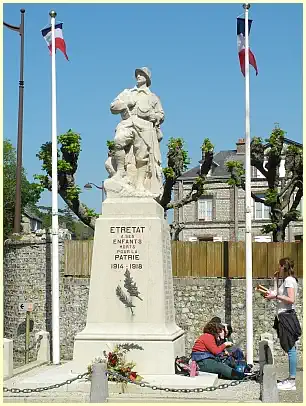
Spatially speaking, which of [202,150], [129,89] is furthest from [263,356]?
[202,150]

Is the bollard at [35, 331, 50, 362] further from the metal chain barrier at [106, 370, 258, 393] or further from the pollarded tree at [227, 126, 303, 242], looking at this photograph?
the pollarded tree at [227, 126, 303, 242]

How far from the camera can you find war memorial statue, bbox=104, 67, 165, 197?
537 inches

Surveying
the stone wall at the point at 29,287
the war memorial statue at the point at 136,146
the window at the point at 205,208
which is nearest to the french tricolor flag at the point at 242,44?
the war memorial statue at the point at 136,146

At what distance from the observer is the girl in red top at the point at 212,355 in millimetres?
12719

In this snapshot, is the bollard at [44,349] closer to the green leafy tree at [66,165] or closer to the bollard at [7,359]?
the bollard at [7,359]

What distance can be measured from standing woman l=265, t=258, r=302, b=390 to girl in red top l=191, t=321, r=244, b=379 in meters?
0.94

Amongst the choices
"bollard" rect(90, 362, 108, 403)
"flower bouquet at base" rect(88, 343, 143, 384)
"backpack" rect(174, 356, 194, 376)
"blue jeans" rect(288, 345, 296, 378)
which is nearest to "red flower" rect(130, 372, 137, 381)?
"flower bouquet at base" rect(88, 343, 143, 384)

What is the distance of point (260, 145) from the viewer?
76.5 ft

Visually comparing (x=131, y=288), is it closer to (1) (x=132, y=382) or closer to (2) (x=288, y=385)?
(1) (x=132, y=382)

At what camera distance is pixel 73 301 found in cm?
2198

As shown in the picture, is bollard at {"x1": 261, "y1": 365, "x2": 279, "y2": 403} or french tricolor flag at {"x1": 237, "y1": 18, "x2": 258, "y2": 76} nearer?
bollard at {"x1": 261, "y1": 365, "x2": 279, "y2": 403}

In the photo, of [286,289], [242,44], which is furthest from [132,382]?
[242,44]

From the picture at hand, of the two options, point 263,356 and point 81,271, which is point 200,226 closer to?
point 81,271

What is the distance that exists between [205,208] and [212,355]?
32.4m
